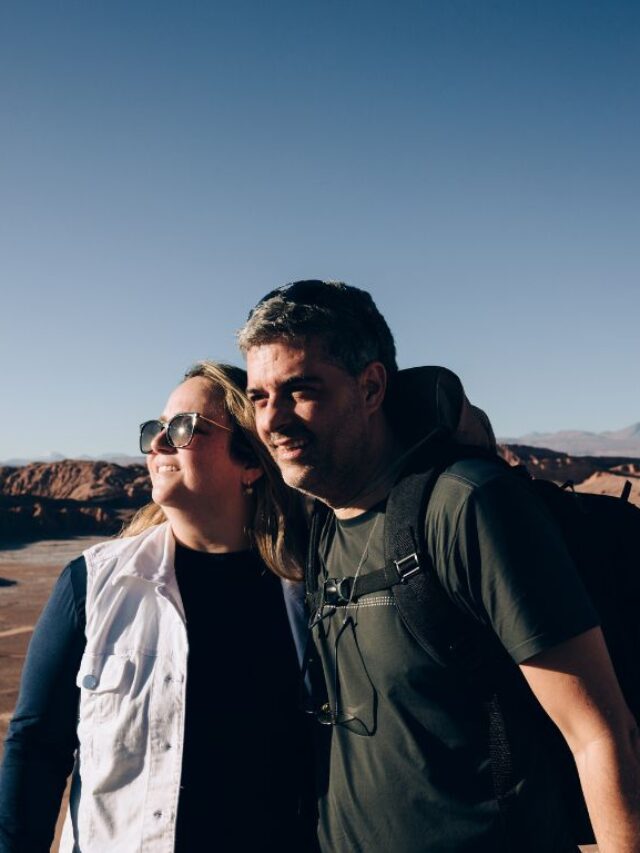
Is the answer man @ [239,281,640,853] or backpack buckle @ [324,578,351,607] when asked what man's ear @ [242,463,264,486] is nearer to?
man @ [239,281,640,853]

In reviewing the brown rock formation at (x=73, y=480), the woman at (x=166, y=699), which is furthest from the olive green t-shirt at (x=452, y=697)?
the brown rock formation at (x=73, y=480)

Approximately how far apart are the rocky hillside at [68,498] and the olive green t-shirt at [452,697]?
1427 centimetres

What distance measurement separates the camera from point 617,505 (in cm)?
193

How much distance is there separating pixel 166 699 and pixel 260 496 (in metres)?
0.76

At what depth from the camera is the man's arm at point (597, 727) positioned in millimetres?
1635

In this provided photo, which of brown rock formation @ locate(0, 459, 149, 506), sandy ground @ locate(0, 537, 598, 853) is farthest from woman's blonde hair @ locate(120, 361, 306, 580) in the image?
brown rock formation @ locate(0, 459, 149, 506)

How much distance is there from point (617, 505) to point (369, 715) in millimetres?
791

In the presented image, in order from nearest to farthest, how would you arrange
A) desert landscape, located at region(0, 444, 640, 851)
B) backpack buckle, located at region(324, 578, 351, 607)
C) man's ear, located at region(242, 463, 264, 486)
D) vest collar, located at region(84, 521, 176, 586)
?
backpack buckle, located at region(324, 578, 351, 607)
vest collar, located at region(84, 521, 176, 586)
man's ear, located at region(242, 463, 264, 486)
desert landscape, located at region(0, 444, 640, 851)

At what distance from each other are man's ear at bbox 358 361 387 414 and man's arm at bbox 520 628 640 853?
2.83ft

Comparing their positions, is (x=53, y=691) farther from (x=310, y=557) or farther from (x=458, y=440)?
(x=458, y=440)

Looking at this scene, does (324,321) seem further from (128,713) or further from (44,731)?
(44,731)

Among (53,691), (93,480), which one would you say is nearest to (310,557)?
(53,691)

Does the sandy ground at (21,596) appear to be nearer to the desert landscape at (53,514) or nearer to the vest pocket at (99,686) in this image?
the desert landscape at (53,514)

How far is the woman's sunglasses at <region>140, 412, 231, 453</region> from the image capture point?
2.53 m
